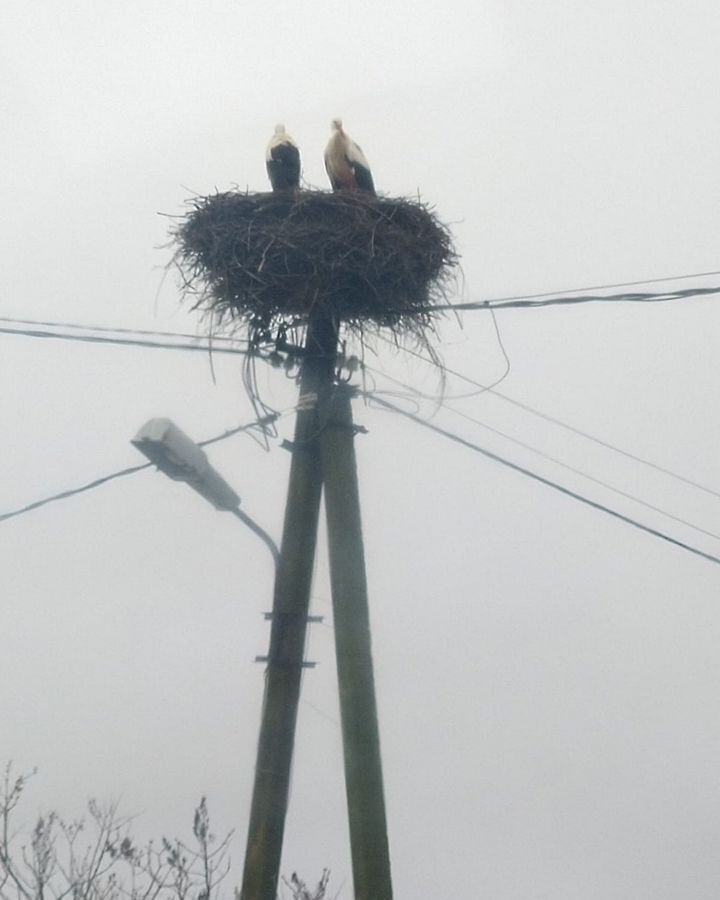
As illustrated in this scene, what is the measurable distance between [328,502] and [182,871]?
5.34 m

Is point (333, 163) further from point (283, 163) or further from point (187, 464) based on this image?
point (187, 464)

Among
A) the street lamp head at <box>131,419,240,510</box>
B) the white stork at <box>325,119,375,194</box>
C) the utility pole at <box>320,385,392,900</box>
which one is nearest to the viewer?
the utility pole at <box>320,385,392,900</box>

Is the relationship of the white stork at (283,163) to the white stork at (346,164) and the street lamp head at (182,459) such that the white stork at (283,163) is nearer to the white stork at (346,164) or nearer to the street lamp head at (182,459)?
the white stork at (346,164)

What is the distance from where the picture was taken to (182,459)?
4.82m

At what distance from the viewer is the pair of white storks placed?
6793mm

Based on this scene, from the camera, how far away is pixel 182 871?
9188 millimetres

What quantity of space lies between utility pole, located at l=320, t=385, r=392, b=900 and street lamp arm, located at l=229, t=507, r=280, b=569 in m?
0.24

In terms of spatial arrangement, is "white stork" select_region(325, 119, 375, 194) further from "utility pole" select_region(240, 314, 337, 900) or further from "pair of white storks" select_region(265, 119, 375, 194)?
"utility pole" select_region(240, 314, 337, 900)

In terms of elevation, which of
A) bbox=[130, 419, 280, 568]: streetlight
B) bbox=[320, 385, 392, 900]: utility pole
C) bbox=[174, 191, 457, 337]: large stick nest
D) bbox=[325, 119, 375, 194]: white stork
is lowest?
bbox=[320, 385, 392, 900]: utility pole

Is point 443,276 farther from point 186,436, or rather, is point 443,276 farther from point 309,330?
point 186,436

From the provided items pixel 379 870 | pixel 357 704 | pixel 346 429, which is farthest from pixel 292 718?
pixel 346 429

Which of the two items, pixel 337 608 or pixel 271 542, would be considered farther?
pixel 271 542

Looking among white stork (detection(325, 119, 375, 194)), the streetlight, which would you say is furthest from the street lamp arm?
white stork (detection(325, 119, 375, 194))

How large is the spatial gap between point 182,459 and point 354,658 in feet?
3.20
